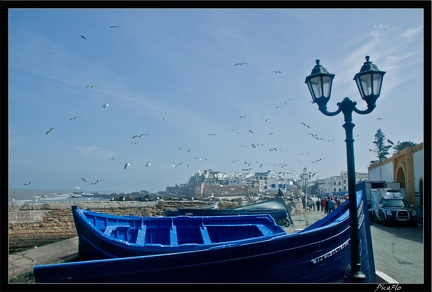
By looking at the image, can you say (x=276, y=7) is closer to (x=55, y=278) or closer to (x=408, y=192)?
(x=55, y=278)

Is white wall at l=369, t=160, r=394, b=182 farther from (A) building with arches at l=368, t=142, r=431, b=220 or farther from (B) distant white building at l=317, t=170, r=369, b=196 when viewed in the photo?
(B) distant white building at l=317, t=170, r=369, b=196

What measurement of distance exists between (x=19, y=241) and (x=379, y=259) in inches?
575

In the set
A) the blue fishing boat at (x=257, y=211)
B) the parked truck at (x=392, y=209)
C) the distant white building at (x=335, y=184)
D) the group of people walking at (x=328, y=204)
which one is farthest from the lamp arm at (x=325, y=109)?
the distant white building at (x=335, y=184)

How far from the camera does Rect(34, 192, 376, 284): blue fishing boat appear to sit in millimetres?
4426

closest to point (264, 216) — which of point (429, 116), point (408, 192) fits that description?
point (429, 116)

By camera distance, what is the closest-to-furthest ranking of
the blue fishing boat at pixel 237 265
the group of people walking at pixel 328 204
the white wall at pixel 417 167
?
1. the blue fishing boat at pixel 237 265
2. the white wall at pixel 417 167
3. the group of people walking at pixel 328 204

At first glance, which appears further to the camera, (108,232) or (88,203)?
(88,203)

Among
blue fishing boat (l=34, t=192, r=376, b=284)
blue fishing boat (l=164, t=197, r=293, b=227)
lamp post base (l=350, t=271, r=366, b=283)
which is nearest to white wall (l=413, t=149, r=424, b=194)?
blue fishing boat (l=164, t=197, r=293, b=227)

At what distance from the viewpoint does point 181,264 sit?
4668 mm

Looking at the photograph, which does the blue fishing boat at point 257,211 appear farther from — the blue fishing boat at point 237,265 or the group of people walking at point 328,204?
the blue fishing boat at point 237,265

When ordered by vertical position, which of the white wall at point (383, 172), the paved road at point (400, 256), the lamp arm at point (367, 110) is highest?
the white wall at point (383, 172)

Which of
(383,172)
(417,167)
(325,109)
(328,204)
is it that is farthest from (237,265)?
(383,172)

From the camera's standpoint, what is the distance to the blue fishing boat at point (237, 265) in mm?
4426

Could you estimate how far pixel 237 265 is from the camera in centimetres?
487
